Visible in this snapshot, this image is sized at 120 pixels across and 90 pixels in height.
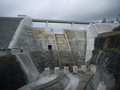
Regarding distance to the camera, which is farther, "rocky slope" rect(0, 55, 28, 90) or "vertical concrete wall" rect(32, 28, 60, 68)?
"vertical concrete wall" rect(32, 28, 60, 68)

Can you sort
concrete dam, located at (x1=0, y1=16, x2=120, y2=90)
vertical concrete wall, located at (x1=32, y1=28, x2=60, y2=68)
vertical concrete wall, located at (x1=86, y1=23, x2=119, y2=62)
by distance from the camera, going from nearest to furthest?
concrete dam, located at (x1=0, y1=16, x2=120, y2=90) → vertical concrete wall, located at (x1=32, y1=28, x2=60, y2=68) → vertical concrete wall, located at (x1=86, y1=23, x2=119, y2=62)

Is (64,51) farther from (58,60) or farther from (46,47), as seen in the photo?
(46,47)

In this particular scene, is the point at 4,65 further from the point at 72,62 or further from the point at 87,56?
the point at 87,56

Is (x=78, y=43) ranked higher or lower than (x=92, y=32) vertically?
A: lower

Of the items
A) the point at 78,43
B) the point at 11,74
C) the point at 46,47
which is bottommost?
the point at 11,74

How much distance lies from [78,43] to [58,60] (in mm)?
5999

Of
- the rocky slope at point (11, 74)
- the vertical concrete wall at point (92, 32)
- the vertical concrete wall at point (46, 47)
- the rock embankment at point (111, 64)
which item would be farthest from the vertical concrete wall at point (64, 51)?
the rocky slope at point (11, 74)

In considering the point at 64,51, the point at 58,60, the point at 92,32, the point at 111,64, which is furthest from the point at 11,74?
the point at 92,32

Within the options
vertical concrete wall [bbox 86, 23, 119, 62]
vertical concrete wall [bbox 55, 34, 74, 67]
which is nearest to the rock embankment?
vertical concrete wall [bbox 86, 23, 119, 62]

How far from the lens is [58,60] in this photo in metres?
14.7

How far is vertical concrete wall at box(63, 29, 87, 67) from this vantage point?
15689 millimetres

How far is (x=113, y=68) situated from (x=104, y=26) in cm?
1790

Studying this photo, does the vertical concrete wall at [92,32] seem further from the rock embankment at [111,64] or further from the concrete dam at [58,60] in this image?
the rock embankment at [111,64]

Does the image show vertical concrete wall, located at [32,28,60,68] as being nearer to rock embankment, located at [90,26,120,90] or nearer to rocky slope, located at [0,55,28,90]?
rocky slope, located at [0,55,28,90]
